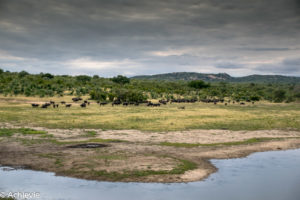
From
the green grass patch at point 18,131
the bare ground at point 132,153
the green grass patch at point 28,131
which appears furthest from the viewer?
the green grass patch at point 28,131

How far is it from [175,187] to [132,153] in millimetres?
5476

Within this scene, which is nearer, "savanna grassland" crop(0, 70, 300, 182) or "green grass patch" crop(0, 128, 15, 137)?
"savanna grassland" crop(0, 70, 300, 182)

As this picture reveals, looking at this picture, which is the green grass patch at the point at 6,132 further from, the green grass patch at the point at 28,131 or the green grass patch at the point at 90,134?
the green grass patch at the point at 90,134

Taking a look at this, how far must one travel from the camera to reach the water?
39.3ft

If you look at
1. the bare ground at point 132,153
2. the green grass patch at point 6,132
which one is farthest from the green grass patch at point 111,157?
the green grass patch at point 6,132

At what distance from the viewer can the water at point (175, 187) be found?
12.0 m

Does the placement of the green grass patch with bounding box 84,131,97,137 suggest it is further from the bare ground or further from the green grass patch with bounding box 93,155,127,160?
the green grass patch with bounding box 93,155,127,160

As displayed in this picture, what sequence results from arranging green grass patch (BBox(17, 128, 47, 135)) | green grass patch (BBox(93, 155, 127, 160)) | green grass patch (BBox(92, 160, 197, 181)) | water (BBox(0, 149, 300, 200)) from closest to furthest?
water (BBox(0, 149, 300, 200)) → green grass patch (BBox(92, 160, 197, 181)) → green grass patch (BBox(93, 155, 127, 160)) → green grass patch (BBox(17, 128, 47, 135))

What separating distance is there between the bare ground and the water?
691 mm

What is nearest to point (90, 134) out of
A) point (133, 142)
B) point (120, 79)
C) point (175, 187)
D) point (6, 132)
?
point (133, 142)

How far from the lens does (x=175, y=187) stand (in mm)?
12938

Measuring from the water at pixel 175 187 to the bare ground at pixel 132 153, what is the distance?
69 centimetres

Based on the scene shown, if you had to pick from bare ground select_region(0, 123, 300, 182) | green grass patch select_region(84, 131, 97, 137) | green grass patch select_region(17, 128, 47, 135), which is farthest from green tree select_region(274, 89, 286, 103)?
green grass patch select_region(17, 128, 47, 135)

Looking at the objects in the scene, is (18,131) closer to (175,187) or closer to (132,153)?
(132,153)
